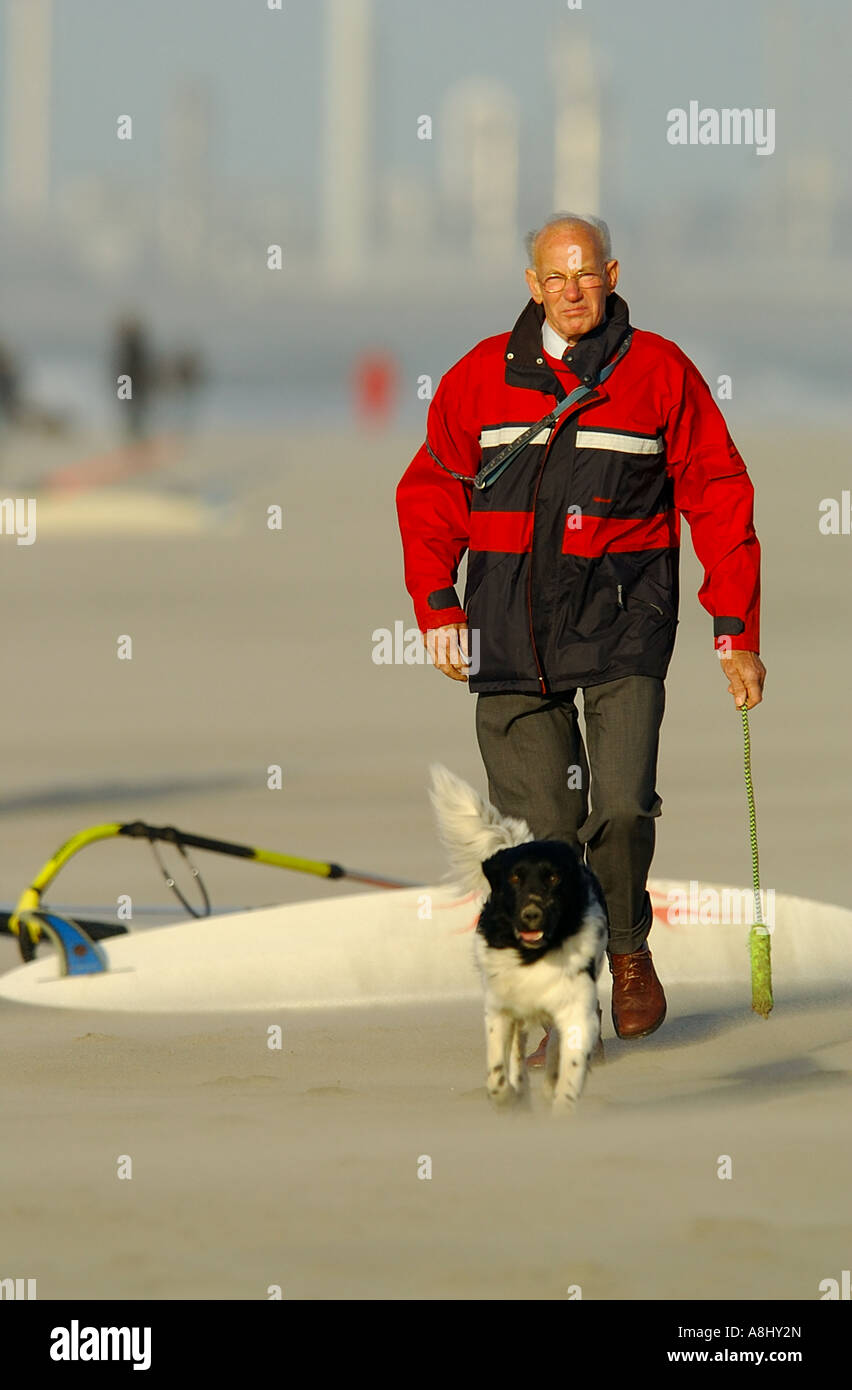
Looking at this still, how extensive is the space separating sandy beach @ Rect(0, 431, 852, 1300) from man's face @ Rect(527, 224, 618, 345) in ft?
5.52

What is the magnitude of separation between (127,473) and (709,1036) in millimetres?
30277

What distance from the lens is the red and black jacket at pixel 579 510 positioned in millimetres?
5422

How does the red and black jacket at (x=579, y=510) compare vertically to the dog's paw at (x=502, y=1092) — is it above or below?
above

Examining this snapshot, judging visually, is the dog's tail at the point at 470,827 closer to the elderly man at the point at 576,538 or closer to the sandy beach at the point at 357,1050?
the elderly man at the point at 576,538

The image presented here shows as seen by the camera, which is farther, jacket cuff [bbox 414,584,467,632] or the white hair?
jacket cuff [bbox 414,584,467,632]

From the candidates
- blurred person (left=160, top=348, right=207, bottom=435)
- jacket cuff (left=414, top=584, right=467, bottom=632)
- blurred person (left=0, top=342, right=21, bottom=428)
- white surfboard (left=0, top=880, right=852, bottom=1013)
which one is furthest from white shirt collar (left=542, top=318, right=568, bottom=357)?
blurred person (left=160, top=348, right=207, bottom=435)

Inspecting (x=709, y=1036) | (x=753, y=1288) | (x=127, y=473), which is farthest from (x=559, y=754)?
(x=127, y=473)

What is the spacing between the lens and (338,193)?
546ft

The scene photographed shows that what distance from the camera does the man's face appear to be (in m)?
5.39

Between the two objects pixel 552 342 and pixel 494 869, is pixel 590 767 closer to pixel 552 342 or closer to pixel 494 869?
pixel 494 869

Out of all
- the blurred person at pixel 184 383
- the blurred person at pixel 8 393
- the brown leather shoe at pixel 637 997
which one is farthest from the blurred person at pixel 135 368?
the brown leather shoe at pixel 637 997

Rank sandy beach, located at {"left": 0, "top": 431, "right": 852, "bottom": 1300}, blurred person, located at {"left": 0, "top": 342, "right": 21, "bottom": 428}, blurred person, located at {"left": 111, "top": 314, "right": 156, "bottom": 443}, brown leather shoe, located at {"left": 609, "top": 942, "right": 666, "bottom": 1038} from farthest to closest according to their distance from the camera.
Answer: blurred person, located at {"left": 111, "top": 314, "right": 156, "bottom": 443}
blurred person, located at {"left": 0, "top": 342, "right": 21, "bottom": 428}
brown leather shoe, located at {"left": 609, "top": 942, "right": 666, "bottom": 1038}
sandy beach, located at {"left": 0, "top": 431, "right": 852, "bottom": 1300}

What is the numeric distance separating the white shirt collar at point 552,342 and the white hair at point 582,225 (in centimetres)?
15

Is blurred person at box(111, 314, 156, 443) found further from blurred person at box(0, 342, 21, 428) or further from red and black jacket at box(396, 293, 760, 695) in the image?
red and black jacket at box(396, 293, 760, 695)
